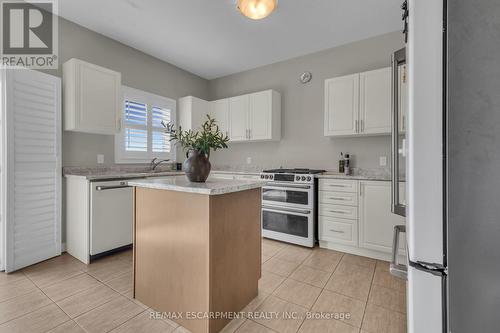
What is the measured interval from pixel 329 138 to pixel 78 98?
334 centimetres

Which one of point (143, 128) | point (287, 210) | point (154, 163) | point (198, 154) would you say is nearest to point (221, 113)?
point (143, 128)

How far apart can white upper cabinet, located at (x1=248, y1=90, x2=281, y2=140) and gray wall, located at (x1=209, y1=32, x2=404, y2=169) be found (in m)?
0.16

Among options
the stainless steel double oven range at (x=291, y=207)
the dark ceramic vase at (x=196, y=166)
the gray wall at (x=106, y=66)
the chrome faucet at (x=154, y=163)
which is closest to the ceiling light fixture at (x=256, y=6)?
the dark ceramic vase at (x=196, y=166)

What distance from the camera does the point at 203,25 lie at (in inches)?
112

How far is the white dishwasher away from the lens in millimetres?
2469

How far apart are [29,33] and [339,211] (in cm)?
417

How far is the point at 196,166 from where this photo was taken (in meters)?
1.65

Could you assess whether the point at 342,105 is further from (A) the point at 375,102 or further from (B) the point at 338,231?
(B) the point at 338,231

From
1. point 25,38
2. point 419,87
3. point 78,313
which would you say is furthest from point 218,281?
point 25,38

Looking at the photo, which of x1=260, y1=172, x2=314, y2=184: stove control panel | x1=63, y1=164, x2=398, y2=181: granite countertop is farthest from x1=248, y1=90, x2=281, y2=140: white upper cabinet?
x1=63, y1=164, x2=398, y2=181: granite countertop

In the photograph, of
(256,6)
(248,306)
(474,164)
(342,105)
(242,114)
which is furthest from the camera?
(242,114)

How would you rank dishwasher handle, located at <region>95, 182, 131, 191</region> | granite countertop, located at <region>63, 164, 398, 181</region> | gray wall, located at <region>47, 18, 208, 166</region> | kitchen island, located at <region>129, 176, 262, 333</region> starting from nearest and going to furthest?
kitchen island, located at <region>129, 176, 262, 333</region> < dishwasher handle, located at <region>95, 182, 131, 191</region> < granite countertop, located at <region>63, 164, 398, 181</region> < gray wall, located at <region>47, 18, 208, 166</region>

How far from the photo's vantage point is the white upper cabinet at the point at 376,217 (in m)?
2.55

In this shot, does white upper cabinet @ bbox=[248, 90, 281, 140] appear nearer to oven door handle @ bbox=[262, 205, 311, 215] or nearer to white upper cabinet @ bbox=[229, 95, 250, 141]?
white upper cabinet @ bbox=[229, 95, 250, 141]
